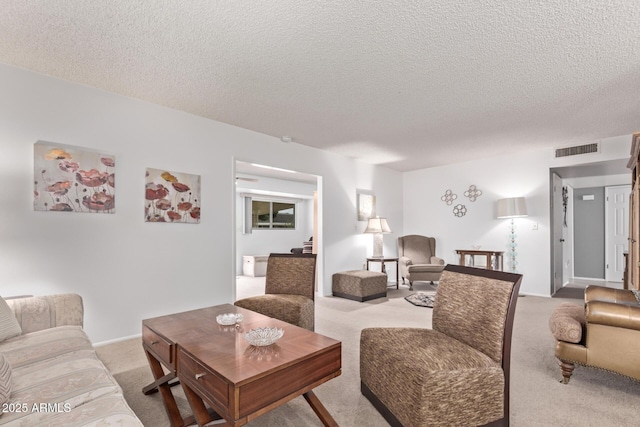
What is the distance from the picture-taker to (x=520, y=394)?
213 cm

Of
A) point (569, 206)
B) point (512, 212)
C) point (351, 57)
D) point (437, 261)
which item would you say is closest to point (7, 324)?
point (351, 57)

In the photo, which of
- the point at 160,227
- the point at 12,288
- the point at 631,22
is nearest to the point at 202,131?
the point at 160,227

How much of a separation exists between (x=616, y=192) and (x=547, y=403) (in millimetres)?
6762

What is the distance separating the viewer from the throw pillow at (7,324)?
1.84 metres

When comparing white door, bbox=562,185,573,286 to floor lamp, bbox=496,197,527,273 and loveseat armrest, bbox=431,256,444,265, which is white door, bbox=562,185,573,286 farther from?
loveseat armrest, bbox=431,256,444,265

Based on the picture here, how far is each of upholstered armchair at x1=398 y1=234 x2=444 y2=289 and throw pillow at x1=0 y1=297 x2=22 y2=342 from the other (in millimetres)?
5374

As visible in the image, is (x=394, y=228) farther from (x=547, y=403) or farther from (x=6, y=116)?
(x=6, y=116)

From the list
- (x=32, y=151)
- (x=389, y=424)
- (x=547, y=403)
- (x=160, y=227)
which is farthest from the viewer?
(x=160, y=227)

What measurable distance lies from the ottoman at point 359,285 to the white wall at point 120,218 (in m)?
1.98

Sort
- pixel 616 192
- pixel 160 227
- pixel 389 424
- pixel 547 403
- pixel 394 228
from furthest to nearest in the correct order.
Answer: pixel 394 228, pixel 616 192, pixel 160 227, pixel 547 403, pixel 389 424

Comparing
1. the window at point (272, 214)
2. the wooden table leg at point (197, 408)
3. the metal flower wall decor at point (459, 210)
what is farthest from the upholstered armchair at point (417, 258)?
the wooden table leg at point (197, 408)

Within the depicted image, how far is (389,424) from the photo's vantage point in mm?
1773

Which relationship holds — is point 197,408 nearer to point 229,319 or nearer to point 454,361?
point 229,319

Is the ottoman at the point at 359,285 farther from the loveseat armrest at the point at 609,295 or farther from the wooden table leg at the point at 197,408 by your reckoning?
the wooden table leg at the point at 197,408
